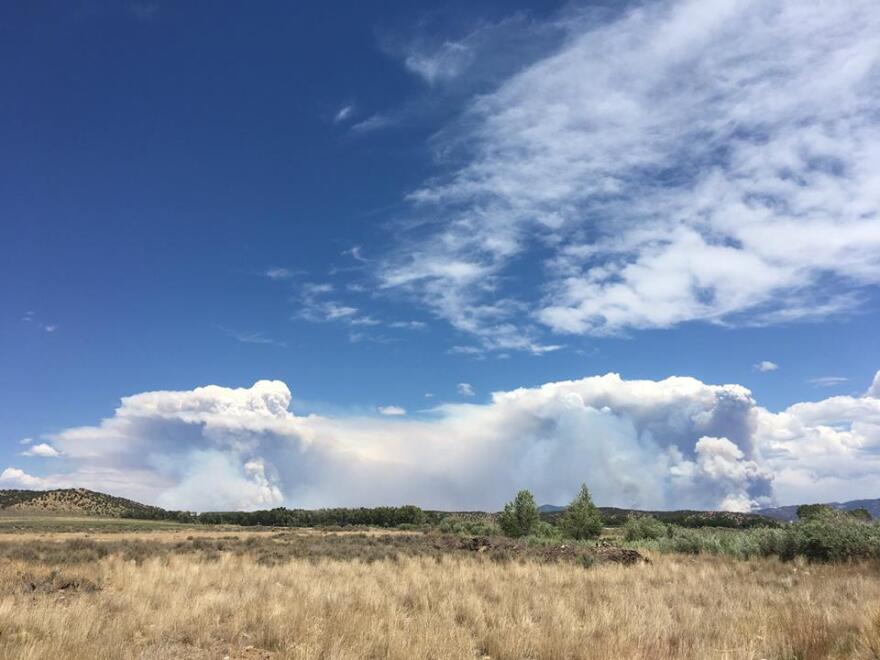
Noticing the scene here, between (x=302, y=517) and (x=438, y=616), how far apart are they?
142 m

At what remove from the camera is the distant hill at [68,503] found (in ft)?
500

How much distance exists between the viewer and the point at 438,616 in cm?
981

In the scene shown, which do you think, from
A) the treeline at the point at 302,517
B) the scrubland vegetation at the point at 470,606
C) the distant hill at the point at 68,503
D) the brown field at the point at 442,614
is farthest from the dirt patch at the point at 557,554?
the distant hill at the point at 68,503

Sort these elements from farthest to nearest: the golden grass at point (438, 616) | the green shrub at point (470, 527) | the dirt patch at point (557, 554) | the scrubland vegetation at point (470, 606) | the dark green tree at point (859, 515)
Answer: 1. the green shrub at point (470, 527)
2. the dark green tree at point (859, 515)
3. the dirt patch at point (557, 554)
4. the scrubland vegetation at point (470, 606)
5. the golden grass at point (438, 616)

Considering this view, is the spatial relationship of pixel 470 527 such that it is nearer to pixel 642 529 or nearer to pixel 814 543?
pixel 642 529

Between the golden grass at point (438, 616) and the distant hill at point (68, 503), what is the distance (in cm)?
16242

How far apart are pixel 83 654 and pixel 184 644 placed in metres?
2.04

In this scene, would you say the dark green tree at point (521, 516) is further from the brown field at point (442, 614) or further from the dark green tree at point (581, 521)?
the brown field at point (442, 614)

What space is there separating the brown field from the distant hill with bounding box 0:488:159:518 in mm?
161681

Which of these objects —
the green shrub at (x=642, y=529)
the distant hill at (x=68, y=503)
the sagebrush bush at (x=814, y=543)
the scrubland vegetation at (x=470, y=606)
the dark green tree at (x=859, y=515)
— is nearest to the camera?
the scrubland vegetation at (x=470, y=606)

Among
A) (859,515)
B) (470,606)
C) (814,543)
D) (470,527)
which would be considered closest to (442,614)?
(470,606)

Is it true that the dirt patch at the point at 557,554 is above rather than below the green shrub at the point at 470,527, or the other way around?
above

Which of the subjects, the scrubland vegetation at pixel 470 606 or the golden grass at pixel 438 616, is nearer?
the golden grass at pixel 438 616

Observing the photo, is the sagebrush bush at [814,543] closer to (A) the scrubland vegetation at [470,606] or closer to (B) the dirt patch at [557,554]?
(A) the scrubland vegetation at [470,606]
